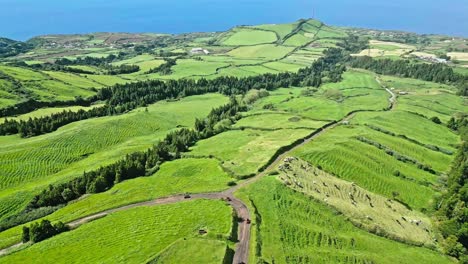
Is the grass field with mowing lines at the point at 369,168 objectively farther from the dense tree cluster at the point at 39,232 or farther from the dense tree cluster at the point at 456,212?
the dense tree cluster at the point at 39,232

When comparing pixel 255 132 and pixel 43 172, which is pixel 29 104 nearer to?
pixel 43 172

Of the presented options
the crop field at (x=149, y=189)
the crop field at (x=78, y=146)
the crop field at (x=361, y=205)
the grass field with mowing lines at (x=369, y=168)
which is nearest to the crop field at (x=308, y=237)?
the crop field at (x=361, y=205)

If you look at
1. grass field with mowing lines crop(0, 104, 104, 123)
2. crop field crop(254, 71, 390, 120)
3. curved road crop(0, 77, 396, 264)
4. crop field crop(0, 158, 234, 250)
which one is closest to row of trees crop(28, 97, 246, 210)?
crop field crop(0, 158, 234, 250)

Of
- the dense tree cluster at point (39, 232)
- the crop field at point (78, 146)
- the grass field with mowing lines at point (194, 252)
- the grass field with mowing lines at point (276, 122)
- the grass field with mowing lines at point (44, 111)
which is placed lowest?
the crop field at point (78, 146)

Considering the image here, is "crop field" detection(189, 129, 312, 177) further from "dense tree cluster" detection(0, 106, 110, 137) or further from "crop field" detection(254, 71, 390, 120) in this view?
"dense tree cluster" detection(0, 106, 110, 137)

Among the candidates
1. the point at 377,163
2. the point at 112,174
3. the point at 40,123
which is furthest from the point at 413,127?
the point at 40,123
